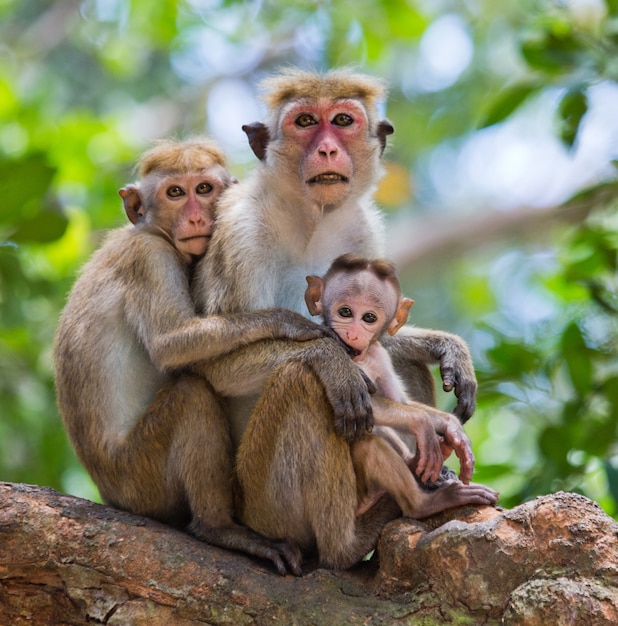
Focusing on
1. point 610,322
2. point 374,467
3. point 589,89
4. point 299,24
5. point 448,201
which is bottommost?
point 374,467

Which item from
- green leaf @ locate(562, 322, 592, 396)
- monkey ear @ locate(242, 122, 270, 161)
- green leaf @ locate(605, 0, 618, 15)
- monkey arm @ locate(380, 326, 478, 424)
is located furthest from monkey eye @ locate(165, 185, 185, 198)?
green leaf @ locate(605, 0, 618, 15)

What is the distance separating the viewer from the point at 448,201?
2520 centimetres

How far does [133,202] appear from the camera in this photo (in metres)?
7.16

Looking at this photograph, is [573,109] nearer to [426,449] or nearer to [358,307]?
[358,307]

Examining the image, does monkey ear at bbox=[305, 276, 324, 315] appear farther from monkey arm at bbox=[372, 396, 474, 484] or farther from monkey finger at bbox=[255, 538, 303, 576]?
monkey finger at bbox=[255, 538, 303, 576]

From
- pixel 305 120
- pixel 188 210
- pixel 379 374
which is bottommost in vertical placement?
pixel 379 374

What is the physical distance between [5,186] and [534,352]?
4.21 m

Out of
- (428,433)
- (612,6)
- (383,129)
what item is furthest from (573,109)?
(428,433)

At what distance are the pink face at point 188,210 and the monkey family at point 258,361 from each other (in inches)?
0.5

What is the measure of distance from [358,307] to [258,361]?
2.38ft

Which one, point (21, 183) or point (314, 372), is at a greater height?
point (21, 183)

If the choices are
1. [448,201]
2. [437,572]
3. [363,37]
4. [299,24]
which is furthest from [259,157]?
[448,201]

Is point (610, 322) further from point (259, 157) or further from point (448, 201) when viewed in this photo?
point (448, 201)

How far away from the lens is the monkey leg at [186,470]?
5.78 metres
